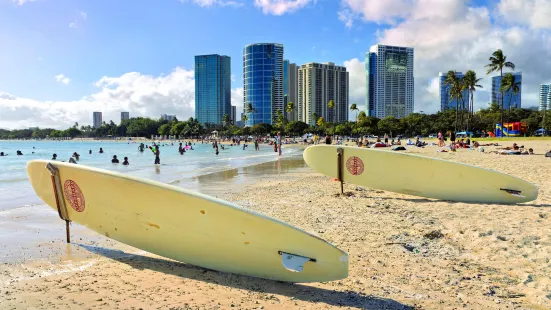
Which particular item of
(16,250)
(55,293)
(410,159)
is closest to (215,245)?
(55,293)

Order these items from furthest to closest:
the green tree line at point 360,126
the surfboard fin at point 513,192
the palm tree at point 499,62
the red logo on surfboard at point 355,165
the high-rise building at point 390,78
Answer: the high-rise building at point 390,78 < the green tree line at point 360,126 < the palm tree at point 499,62 < the red logo on surfboard at point 355,165 < the surfboard fin at point 513,192

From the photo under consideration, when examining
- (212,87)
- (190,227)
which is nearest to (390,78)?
(212,87)

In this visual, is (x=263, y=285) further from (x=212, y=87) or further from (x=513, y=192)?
(x=212, y=87)

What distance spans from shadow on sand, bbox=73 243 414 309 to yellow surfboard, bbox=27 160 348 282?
0.09 metres

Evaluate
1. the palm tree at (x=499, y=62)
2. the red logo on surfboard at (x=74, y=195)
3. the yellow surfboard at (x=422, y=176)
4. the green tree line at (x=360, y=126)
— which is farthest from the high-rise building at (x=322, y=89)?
the red logo on surfboard at (x=74, y=195)

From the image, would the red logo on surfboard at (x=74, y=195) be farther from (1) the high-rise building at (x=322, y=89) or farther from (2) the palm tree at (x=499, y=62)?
(1) the high-rise building at (x=322, y=89)

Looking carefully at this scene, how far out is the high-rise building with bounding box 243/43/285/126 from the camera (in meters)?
118

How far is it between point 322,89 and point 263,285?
128m

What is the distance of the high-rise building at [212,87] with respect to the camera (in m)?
150

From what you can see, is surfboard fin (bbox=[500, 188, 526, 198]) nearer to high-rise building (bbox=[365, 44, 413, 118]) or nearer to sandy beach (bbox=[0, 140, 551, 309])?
sandy beach (bbox=[0, 140, 551, 309])

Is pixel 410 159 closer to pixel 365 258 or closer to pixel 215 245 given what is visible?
pixel 365 258

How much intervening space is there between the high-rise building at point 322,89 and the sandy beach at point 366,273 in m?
121

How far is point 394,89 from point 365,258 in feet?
450

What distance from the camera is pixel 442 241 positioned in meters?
4.51
